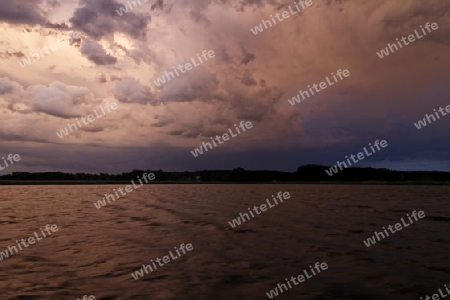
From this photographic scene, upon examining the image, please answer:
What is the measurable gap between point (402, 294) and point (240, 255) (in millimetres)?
5756

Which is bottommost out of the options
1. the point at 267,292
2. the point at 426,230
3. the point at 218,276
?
the point at 426,230

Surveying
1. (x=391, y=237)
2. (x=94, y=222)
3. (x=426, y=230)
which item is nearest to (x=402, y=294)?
(x=391, y=237)

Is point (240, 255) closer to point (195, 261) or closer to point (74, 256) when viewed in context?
point (195, 261)

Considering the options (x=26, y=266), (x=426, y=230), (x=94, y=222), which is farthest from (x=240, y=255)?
(x=94, y=222)

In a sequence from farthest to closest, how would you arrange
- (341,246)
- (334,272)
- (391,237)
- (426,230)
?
1. (426,230)
2. (391,237)
3. (341,246)
4. (334,272)

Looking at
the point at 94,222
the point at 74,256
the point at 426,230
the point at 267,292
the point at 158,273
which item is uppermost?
the point at 94,222

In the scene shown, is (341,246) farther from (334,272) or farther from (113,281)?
(113,281)

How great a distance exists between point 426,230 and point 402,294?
1176 centimetres

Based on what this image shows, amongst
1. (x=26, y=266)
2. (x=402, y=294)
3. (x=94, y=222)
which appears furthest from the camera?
(x=94, y=222)

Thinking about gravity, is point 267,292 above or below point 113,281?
below

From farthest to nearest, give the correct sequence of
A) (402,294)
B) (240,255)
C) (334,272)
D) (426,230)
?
1. (426,230)
2. (240,255)
3. (334,272)
4. (402,294)

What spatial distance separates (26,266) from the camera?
37.8 feet

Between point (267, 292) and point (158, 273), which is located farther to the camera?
point (158, 273)

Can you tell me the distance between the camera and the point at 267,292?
8867 mm
